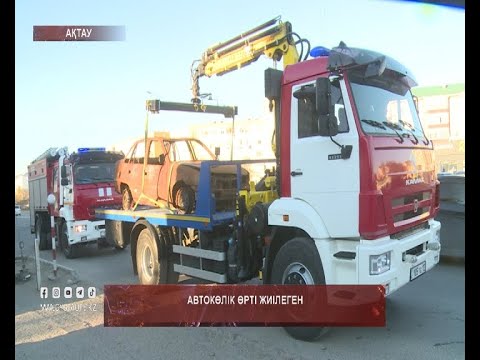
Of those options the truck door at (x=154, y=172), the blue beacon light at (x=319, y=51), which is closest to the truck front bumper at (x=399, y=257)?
the blue beacon light at (x=319, y=51)

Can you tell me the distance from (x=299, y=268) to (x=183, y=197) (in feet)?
5.90

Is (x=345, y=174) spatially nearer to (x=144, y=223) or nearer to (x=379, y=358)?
(x=379, y=358)

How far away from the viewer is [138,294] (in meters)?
3.40

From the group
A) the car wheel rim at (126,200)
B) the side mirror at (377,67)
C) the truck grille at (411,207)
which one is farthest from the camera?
→ the car wheel rim at (126,200)

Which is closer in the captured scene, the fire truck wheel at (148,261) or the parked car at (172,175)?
the parked car at (172,175)

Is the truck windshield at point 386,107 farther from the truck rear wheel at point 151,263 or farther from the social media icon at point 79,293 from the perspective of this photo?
the truck rear wheel at point 151,263

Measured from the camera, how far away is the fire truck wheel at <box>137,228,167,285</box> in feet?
15.3

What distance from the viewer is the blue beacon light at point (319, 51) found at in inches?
128

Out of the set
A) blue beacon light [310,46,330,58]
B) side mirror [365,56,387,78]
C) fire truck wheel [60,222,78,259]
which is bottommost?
fire truck wheel [60,222,78,259]

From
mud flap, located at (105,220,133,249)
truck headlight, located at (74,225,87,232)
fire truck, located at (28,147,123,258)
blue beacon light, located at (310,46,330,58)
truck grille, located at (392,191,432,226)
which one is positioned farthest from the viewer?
truck headlight, located at (74,225,87,232)

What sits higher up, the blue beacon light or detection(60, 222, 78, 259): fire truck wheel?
the blue beacon light

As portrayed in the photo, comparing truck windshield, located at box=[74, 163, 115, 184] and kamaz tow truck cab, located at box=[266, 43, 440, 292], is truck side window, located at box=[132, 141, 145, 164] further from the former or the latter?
truck windshield, located at box=[74, 163, 115, 184]

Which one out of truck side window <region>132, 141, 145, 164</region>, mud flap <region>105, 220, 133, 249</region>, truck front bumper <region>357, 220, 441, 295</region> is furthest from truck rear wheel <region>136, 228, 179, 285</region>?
truck front bumper <region>357, 220, 441, 295</region>
